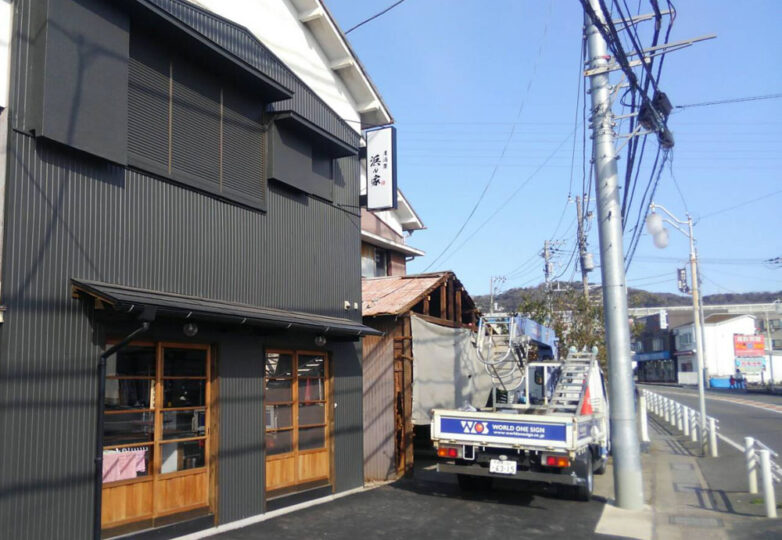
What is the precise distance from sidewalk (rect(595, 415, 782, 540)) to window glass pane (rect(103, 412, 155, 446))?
634cm

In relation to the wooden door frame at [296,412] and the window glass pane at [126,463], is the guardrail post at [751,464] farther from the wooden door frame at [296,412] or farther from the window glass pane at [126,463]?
the window glass pane at [126,463]

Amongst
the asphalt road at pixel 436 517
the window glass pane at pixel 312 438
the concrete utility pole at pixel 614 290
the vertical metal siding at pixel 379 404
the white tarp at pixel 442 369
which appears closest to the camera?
the asphalt road at pixel 436 517

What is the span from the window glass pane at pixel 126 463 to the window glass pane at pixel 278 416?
2.48 metres

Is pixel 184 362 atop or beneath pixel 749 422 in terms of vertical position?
atop

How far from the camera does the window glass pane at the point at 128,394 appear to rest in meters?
7.80

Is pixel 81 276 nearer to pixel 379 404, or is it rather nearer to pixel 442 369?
pixel 379 404

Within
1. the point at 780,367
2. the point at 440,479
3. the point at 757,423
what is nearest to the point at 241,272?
the point at 440,479

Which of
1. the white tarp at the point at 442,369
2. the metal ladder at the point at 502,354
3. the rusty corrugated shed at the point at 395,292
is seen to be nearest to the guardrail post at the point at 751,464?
the metal ladder at the point at 502,354

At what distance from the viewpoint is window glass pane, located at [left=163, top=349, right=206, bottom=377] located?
866cm

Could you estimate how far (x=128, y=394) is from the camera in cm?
807

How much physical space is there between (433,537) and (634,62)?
821 centimetres

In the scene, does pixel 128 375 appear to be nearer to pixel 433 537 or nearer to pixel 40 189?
pixel 40 189

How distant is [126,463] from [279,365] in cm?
332

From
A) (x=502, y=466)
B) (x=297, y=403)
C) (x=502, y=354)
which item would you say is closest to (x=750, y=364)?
(x=502, y=354)
